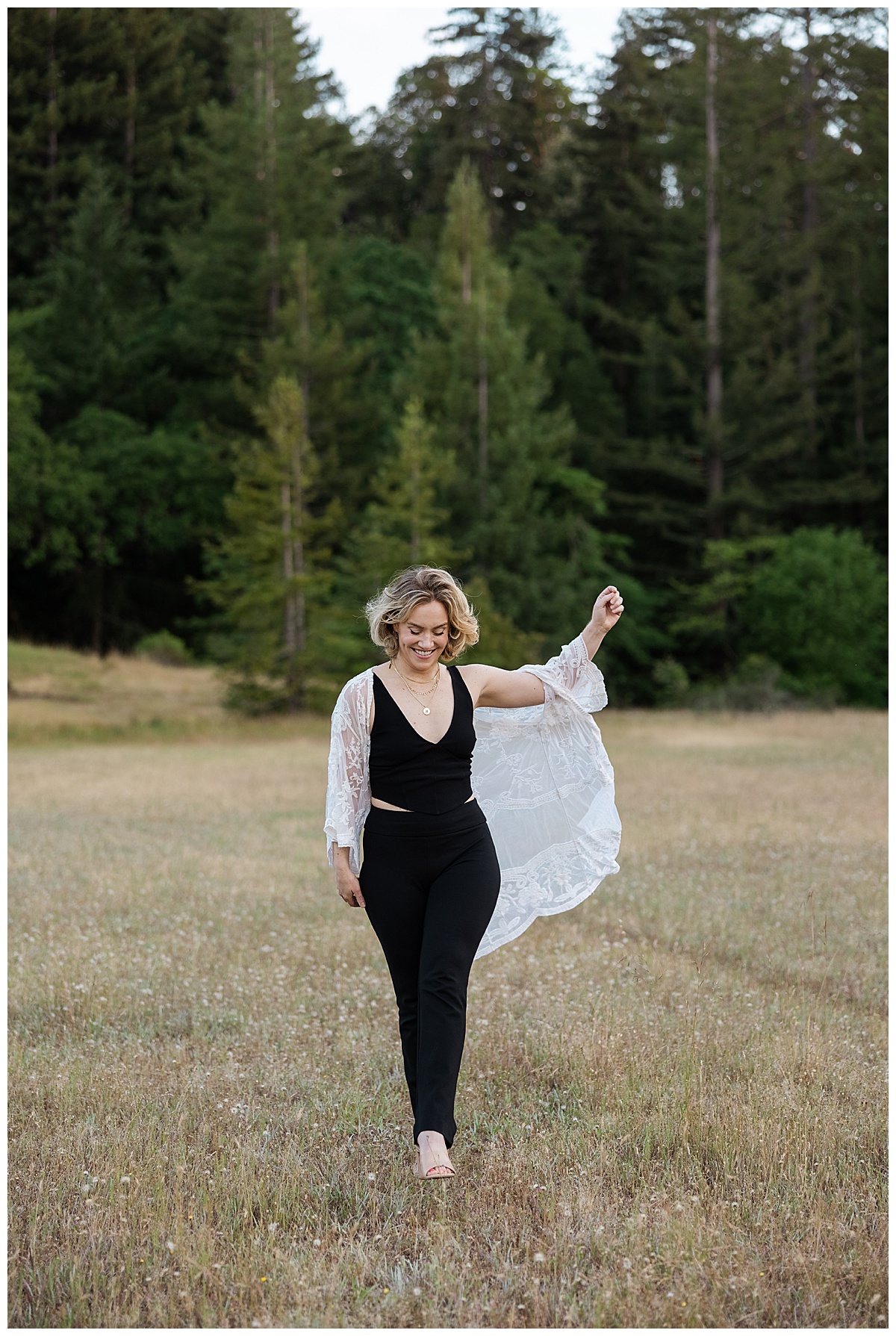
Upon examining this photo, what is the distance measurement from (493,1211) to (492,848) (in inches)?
50.9

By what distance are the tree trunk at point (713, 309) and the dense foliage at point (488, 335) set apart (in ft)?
0.56

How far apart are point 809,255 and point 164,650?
2599 cm

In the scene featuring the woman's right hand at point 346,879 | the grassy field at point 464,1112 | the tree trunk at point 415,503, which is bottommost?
the grassy field at point 464,1112

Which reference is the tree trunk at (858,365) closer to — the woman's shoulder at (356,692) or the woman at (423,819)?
the woman at (423,819)

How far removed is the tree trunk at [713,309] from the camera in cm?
3988

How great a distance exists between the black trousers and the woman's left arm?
0.51 meters

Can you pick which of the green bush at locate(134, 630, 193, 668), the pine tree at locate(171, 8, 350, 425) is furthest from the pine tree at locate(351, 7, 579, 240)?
the green bush at locate(134, 630, 193, 668)

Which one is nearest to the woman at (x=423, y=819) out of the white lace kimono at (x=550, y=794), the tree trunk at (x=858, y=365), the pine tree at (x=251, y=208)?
the white lace kimono at (x=550, y=794)

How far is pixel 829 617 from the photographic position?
34906 millimetres

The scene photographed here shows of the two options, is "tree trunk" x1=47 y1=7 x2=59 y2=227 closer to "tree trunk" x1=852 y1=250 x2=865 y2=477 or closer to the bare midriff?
"tree trunk" x1=852 y1=250 x2=865 y2=477

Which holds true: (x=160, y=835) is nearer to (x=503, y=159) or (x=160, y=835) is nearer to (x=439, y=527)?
(x=439, y=527)

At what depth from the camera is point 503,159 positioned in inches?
1871

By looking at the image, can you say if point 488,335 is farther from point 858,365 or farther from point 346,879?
point 346,879

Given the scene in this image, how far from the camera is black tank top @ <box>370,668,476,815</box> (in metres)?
4.54
